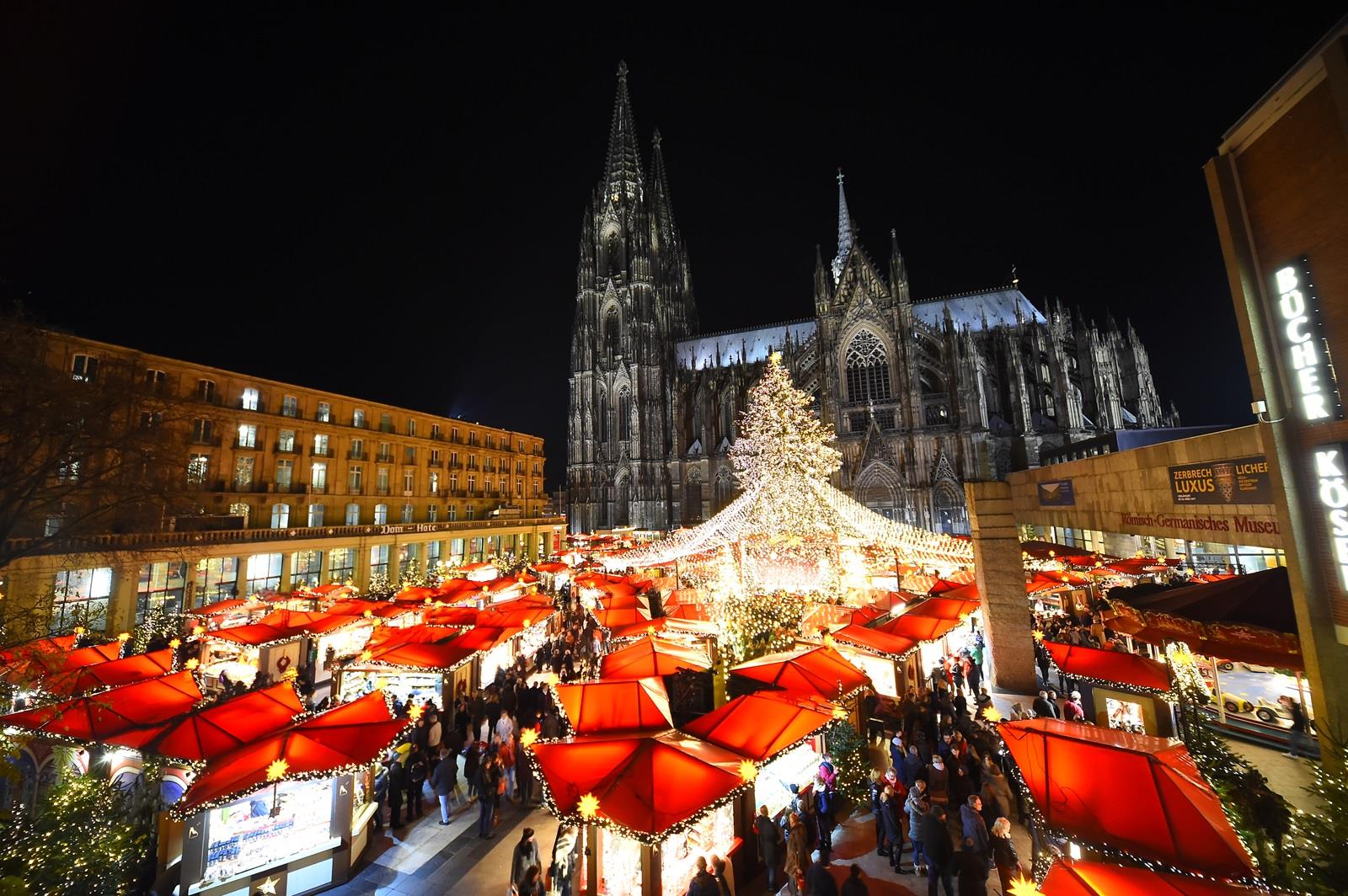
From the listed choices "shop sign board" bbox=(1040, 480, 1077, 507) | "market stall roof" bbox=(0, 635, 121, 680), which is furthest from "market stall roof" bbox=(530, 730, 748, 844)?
"shop sign board" bbox=(1040, 480, 1077, 507)

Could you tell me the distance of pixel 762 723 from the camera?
262 inches

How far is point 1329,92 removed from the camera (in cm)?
526

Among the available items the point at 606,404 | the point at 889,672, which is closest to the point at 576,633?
the point at 889,672

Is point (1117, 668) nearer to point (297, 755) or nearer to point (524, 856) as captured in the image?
point (524, 856)

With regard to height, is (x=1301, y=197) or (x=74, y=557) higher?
(x=1301, y=197)

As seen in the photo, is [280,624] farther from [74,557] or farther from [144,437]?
[74,557]

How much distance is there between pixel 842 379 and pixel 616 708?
4299 centimetres

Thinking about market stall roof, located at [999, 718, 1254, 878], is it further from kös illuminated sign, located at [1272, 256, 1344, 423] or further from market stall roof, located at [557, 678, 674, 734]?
market stall roof, located at [557, 678, 674, 734]

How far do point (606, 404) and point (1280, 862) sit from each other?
2103 inches

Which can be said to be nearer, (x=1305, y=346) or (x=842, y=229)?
(x=1305, y=346)

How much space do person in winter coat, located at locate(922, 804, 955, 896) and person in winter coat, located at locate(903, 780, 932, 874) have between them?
0.15m

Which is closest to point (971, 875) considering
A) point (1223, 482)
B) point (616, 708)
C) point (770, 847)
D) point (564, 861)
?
point (770, 847)

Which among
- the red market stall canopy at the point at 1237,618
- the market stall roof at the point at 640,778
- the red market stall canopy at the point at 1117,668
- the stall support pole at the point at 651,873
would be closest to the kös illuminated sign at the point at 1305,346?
the red market stall canopy at the point at 1237,618

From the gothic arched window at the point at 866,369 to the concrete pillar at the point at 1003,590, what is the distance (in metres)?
35.9
